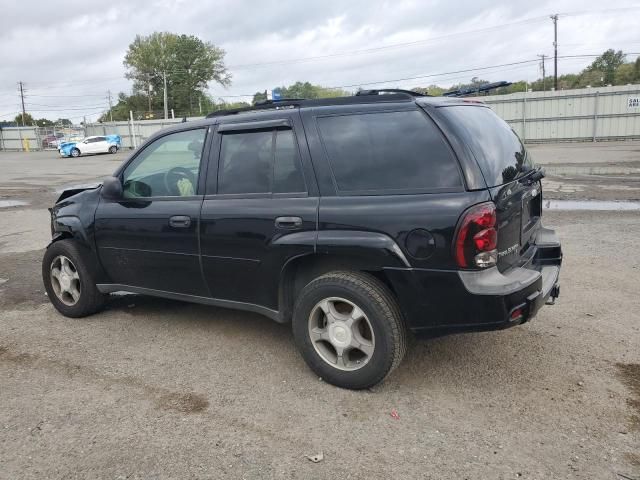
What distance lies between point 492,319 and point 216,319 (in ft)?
8.62

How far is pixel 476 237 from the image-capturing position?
3090 mm

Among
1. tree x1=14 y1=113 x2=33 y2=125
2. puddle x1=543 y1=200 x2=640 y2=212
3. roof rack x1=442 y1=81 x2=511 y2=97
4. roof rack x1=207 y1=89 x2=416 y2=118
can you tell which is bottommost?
puddle x1=543 y1=200 x2=640 y2=212

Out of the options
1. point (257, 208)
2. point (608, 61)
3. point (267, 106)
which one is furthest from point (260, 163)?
point (608, 61)

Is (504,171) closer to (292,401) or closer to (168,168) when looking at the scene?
(292,401)

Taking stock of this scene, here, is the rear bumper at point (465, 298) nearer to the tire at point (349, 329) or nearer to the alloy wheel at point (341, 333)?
the tire at point (349, 329)

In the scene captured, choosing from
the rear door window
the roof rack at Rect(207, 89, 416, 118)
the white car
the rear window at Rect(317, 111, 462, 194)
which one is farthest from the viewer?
the white car

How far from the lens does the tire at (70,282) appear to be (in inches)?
191

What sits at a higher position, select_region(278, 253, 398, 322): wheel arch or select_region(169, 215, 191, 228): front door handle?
select_region(169, 215, 191, 228): front door handle

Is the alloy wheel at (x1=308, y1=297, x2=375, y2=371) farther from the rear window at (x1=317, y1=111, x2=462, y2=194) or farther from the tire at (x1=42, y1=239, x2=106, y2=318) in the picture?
the tire at (x1=42, y1=239, x2=106, y2=318)

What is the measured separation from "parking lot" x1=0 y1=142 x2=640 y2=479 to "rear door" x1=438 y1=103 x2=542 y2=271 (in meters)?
0.87

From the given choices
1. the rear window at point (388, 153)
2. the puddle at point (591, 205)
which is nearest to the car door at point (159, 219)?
the rear window at point (388, 153)

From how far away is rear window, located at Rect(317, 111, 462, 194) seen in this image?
324 cm

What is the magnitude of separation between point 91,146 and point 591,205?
38.8 metres

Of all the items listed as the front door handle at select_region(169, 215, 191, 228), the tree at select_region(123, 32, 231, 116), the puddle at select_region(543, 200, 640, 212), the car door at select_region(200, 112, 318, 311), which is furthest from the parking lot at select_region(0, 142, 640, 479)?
the tree at select_region(123, 32, 231, 116)
